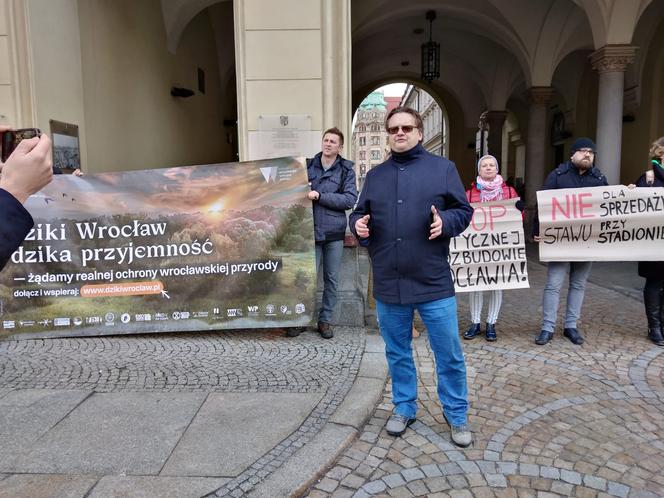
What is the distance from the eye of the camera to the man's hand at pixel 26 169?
121 centimetres

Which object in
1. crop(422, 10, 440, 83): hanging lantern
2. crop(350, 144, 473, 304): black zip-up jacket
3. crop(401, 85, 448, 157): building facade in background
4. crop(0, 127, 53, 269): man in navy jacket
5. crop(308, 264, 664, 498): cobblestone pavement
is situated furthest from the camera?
crop(401, 85, 448, 157): building facade in background

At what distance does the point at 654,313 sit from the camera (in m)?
4.64

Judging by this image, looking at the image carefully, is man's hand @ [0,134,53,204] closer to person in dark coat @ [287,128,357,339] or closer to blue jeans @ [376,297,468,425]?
blue jeans @ [376,297,468,425]

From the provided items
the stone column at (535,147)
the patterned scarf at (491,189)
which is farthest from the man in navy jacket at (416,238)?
the stone column at (535,147)

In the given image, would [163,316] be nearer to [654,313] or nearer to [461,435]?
[461,435]

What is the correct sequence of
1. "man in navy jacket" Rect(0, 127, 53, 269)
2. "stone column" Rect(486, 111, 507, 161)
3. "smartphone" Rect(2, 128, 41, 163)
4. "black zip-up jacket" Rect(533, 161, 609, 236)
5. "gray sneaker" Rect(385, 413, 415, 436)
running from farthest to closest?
"stone column" Rect(486, 111, 507, 161) < "black zip-up jacket" Rect(533, 161, 609, 236) < "gray sneaker" Rect(385, 413, 415, 436) < "smartphone" Rect(2, 128, 41, 163) < "man in navy jacket" Rect(0, 127, 53, 269)

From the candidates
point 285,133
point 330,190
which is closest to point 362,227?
point 330,190

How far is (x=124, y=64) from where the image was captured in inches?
303

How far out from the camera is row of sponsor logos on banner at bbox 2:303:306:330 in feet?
14.9

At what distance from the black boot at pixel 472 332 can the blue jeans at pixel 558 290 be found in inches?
23.5

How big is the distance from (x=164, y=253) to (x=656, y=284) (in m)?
4.57

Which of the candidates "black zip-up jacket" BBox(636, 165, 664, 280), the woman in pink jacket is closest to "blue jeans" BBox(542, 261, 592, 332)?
the woman in pink jacket

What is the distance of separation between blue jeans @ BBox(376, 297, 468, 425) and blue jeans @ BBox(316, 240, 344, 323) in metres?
1.80

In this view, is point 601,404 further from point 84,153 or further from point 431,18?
point 431,18
